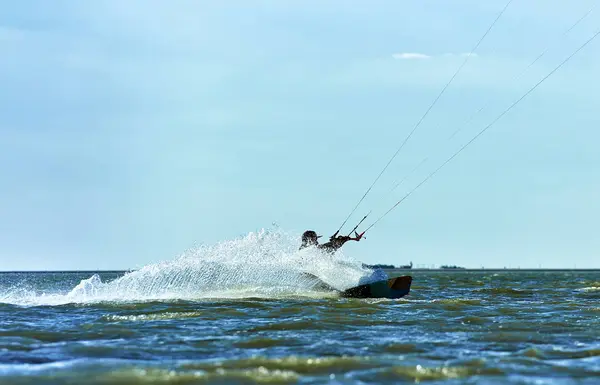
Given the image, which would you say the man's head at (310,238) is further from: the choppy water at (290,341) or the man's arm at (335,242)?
the choppy water at (290,341)

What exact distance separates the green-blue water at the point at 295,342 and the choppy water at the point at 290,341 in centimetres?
2

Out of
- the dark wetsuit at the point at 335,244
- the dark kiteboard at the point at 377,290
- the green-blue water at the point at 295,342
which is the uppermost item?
the dark wetsuit at the point at 335,244

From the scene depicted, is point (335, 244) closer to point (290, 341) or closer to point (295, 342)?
point (290, 341)

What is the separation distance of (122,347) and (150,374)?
3.38m

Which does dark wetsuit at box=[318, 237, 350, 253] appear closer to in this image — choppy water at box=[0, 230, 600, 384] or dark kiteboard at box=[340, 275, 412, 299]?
dark kiteboard at box=[340, 275, 412, 299]

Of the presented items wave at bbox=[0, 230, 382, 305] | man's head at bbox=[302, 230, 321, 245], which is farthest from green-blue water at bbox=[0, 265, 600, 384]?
man's head at bbox=[302, 230, 321, 245]

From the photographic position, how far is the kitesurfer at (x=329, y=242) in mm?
33375

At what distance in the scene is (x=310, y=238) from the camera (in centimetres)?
3406

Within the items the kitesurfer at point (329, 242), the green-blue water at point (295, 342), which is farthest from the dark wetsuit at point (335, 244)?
the green-blue water at point (295, 342)

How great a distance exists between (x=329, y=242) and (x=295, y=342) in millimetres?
17335

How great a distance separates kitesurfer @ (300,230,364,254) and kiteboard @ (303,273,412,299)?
4.00ft

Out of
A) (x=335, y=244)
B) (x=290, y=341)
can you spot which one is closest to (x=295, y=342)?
(x=290, y=341)

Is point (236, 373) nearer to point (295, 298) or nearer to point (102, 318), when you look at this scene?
point (102, 318)

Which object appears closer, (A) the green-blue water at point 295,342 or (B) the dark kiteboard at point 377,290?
(A) the green-blue water at point 295,342
